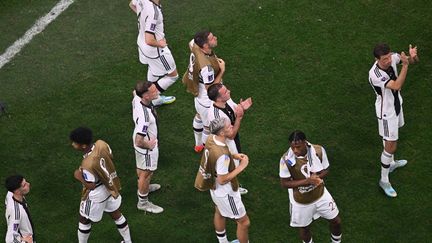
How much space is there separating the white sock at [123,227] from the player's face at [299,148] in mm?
2432

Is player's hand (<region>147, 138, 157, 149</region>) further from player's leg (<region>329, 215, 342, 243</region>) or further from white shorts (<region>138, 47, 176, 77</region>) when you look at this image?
player's leg (<region>329, 215, 342, 243</region>)

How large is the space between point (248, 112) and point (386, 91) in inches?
104

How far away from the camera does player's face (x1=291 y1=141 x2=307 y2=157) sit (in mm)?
8938

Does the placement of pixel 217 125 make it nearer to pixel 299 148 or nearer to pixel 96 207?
pixel 299 148

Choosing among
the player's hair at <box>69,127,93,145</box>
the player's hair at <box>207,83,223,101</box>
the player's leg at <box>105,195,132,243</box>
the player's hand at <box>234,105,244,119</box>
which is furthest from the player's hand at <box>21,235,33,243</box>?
the player's hand at <box>234,105,244,119</box>

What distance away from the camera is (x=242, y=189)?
11.1m

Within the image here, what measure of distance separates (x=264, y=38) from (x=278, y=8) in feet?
2.81

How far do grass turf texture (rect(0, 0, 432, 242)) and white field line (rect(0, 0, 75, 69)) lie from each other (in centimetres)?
13

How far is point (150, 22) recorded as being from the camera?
11.7 meters

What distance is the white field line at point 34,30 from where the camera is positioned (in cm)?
1379

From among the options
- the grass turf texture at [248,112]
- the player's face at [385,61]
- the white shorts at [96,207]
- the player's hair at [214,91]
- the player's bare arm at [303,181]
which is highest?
the player's face at [385,61]

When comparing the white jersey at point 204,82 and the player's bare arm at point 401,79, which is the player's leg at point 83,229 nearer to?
the white jersey at point 204,82

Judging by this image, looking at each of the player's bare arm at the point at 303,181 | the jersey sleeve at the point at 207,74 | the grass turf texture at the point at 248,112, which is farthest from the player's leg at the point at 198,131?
the player's bare arm at the point at 303,181

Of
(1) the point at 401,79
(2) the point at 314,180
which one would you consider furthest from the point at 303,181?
(1) the point at 401,79
